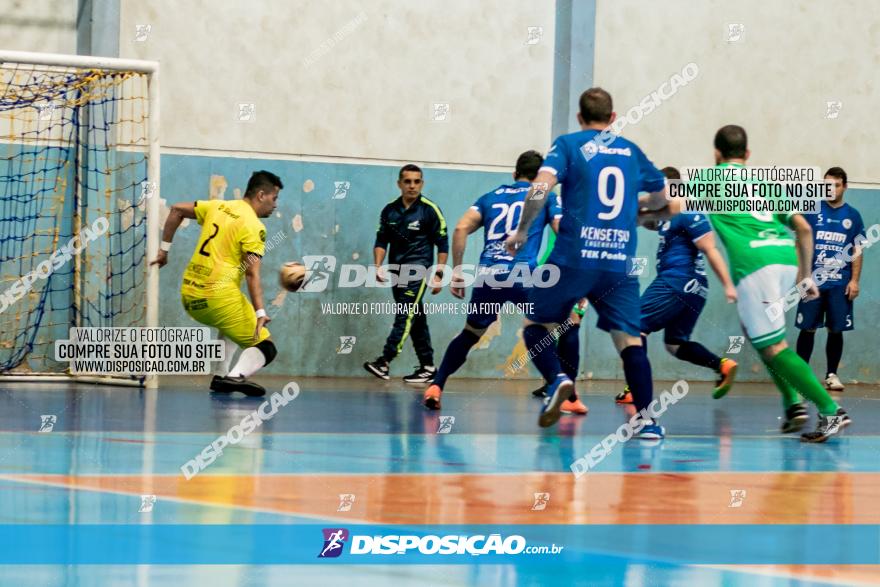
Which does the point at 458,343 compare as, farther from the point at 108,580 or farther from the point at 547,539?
the point at 108,580

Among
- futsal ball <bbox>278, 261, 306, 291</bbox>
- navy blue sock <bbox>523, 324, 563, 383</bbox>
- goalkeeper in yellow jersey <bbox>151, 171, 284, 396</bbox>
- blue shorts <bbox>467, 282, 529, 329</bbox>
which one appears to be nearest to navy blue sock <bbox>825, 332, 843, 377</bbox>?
blue shorts <bbox>467, 282, 529, 329</bbox>

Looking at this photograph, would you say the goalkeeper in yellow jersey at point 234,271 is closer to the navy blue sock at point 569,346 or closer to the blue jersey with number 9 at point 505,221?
the blue jersey with number 9 at point 505,221

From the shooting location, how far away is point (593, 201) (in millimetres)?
8508

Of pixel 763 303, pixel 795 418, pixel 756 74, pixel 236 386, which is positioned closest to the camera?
pixel 763 303

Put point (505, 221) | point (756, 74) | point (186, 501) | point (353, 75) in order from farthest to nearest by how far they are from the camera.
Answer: point (756, 74), point (353, 75), point (505, 221), point (186, 501)

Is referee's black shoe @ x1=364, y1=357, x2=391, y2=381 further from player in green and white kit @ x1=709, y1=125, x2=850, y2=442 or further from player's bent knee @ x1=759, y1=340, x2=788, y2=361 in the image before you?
player's bent knee @ x1=759, y1=340, x2=788, y2=361

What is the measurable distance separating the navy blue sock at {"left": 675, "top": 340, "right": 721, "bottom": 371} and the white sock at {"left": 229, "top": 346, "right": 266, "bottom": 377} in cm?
385

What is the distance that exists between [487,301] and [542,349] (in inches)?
65.8

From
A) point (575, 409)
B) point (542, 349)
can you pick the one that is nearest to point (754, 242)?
point (542, 349)

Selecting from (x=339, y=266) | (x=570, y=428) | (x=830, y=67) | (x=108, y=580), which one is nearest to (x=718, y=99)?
(x=830, y=67)

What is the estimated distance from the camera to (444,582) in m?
4.23

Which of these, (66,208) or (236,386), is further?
(66,208)

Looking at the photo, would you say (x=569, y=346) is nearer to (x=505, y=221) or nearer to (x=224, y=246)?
(x=505, y=221)

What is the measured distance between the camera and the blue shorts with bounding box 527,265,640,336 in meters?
8.49
